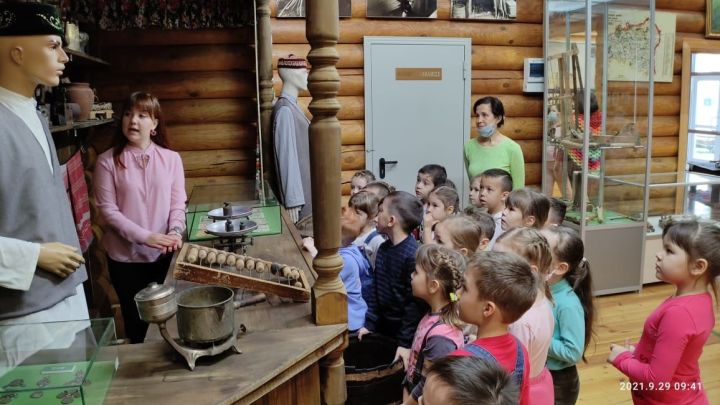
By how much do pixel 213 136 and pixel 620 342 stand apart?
3776 mm

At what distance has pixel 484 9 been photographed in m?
5.74

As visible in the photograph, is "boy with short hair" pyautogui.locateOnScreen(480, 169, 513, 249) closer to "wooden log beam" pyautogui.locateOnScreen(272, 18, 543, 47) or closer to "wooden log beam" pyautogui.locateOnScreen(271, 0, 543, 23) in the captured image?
"wooden log beam" pyautogui.locateOnScreen(272, 18, 543, 47)

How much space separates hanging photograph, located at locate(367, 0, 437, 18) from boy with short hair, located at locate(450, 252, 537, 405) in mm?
4159

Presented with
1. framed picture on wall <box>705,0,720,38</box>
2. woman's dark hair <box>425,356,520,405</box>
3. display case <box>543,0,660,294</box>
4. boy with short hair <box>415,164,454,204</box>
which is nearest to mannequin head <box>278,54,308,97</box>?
boy with short hair <box>415,164,454,204</box>

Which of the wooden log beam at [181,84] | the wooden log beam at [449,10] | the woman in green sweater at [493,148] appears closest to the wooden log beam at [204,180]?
the wooden log beam at [181,84]

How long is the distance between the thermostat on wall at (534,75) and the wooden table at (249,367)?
4735 mm

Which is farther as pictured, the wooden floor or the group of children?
the wooden floor

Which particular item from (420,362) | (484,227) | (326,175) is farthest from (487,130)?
(326,175)

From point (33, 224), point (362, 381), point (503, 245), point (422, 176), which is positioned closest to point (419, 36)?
point (422, 176)

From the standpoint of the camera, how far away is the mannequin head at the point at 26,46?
1.83 m

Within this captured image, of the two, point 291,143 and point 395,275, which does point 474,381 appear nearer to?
point 395,275

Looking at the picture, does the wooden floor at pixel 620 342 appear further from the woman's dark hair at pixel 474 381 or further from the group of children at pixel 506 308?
the woman's dark hair at pixel 474 381

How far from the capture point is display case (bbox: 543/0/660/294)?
5258 millimetres

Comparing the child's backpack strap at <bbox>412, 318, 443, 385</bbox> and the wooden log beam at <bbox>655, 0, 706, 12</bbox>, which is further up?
the wooden log beam at <bbox>655, 0, 706, 12</bbox>
